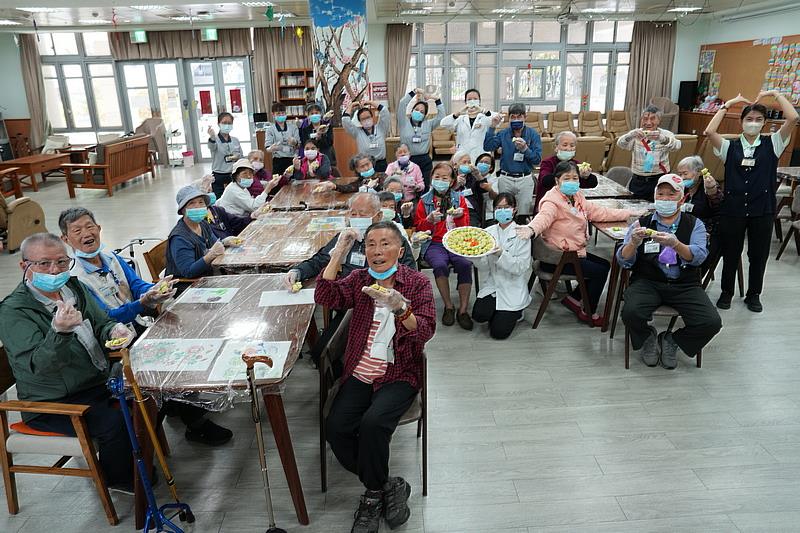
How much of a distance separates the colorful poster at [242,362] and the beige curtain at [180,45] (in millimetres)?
12020

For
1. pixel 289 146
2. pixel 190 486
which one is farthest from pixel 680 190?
pixel 289 146

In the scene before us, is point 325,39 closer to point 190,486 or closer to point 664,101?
point 190,486

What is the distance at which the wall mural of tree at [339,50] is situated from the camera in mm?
7980

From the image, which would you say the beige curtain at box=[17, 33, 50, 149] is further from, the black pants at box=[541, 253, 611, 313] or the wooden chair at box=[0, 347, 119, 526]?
the black pants at box=[541, 253, 611, 313]

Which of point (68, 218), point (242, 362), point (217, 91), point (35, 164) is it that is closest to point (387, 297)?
point (242, 362)

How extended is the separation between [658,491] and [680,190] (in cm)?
190

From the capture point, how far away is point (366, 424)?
7.72ft

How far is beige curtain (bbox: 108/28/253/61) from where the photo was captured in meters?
12.6

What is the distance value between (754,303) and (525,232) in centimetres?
222

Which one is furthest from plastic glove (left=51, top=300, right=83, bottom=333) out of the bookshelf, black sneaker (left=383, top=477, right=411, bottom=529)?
the bookshelf

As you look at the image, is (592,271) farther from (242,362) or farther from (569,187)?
(242,362)

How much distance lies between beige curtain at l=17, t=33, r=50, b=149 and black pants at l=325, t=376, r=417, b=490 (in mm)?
14011

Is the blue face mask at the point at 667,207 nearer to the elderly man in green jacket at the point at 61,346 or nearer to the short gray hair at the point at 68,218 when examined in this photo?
the elderly man in green jacket at the point at 61,346

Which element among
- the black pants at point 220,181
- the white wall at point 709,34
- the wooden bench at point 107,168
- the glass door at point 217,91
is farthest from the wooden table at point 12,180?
the white wall at point 709,34
